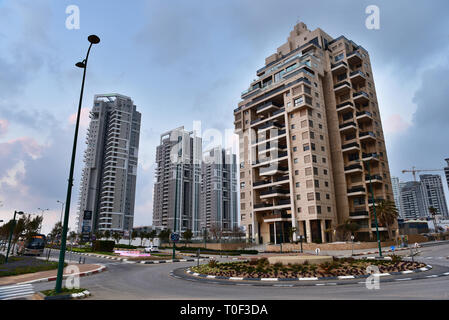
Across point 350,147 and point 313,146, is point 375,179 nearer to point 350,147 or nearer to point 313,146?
point 350,147

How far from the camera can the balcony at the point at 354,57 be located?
63.7 meters

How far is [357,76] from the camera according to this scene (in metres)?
62.8

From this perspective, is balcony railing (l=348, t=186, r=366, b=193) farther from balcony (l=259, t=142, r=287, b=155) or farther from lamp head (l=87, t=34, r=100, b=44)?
lamp head (l=87, t=34, r=100, b=44)

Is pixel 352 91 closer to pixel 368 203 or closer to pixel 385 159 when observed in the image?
pixel 385 159

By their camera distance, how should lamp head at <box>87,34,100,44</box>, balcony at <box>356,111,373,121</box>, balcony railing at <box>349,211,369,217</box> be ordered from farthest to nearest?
balcony at <box>356,111,373,121</box> < balcony railing at <box>349,211,369,217</box> < lamp head at <box>87,34,100,44</box>

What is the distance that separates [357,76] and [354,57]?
5.29m

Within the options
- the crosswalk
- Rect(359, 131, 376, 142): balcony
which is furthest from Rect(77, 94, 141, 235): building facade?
the crosswalk

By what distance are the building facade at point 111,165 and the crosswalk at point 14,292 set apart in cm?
11087

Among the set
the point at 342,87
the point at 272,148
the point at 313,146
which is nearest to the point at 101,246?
the point at 272,148

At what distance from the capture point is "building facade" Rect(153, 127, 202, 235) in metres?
150

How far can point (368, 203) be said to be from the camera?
182ft

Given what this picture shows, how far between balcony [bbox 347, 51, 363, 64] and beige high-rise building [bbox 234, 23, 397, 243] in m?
0.24
